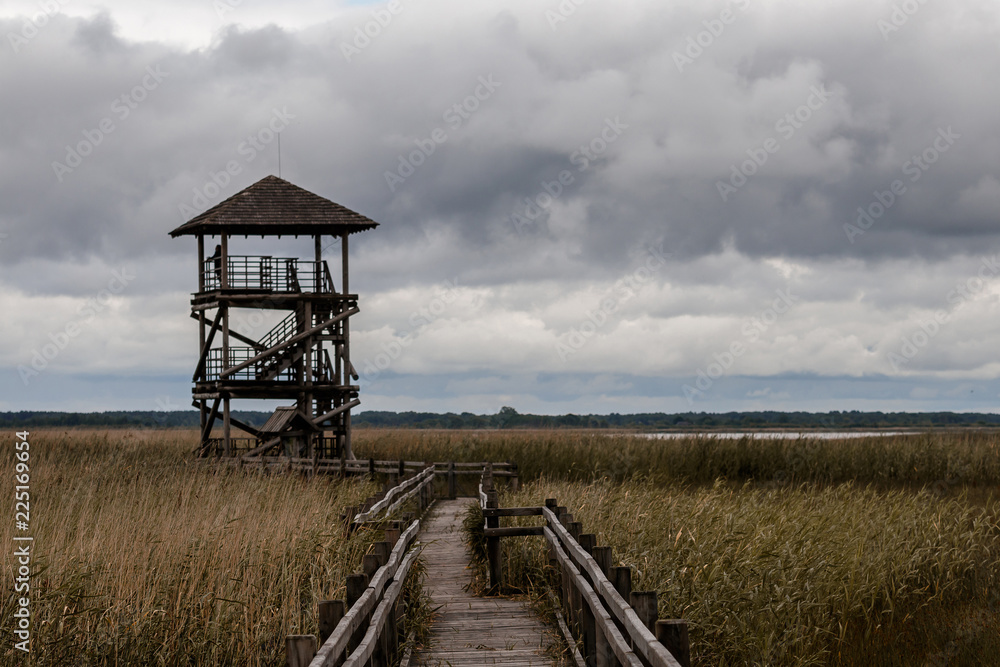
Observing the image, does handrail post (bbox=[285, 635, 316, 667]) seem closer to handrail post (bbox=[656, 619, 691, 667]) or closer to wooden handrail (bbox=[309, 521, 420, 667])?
wooden handrail (bbox=[309, 521, 420, 667])

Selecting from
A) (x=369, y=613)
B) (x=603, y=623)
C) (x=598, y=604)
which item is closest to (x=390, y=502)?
(x=369, y=613)

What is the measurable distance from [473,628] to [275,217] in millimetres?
22143

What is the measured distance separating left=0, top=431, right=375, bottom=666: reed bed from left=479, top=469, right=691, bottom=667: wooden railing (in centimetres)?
226

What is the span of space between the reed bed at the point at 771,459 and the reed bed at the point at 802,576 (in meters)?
11.3

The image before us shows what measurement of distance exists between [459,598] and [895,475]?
67.3 feet

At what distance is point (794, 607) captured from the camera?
991 centimetres

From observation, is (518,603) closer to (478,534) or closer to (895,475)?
(478,534)

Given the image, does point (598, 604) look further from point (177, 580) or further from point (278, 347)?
point (278, 347)

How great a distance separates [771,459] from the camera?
28.2 m

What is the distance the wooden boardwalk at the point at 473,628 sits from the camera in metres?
8.34

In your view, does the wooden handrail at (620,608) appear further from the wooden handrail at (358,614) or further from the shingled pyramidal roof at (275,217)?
the shingled pyramidal roof at (275,217)

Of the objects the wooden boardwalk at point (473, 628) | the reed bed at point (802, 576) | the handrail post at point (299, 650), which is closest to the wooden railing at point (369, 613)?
the handrail post at point (299, 650)

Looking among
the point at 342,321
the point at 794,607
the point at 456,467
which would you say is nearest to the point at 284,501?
the point at 794,607

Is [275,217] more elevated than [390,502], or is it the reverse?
[275,217]
